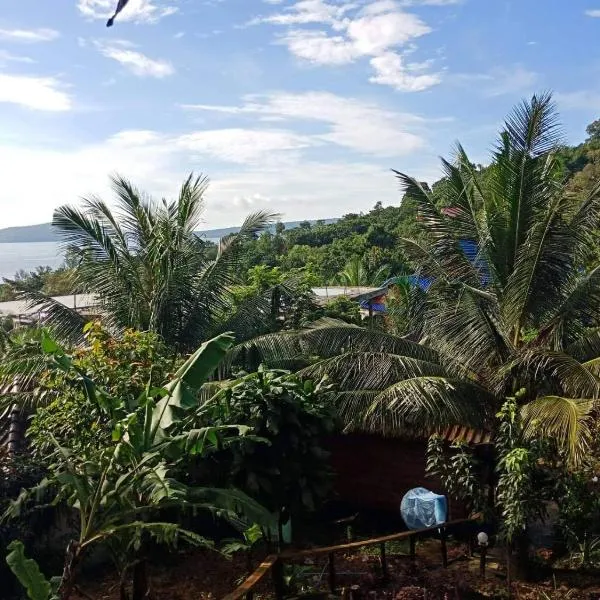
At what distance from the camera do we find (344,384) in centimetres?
819

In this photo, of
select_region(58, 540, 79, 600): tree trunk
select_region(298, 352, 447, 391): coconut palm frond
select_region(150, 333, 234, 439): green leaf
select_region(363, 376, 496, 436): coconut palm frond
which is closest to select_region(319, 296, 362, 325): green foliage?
select_region(298, 352, 447, 391): coconut palm frond

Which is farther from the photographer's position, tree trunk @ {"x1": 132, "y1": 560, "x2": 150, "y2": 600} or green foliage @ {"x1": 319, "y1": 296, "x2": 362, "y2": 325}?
green foliage @ {"x1": 319, "y1": 296, "x2": 362, "y2": 325}

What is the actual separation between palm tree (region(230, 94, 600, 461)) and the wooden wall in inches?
44.0

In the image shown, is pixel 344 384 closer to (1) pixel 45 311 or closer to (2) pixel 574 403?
(2) pixel 574 403

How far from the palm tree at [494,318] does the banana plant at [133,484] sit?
2.42 metres

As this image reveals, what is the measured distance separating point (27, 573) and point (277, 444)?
2.58 metres

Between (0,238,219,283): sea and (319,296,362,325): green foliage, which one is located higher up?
(0,238,219,283): sea

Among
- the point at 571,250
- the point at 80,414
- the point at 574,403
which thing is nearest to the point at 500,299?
the point at 571,250

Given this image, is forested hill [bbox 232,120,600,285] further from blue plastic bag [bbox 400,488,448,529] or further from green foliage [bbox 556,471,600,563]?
green foliage [bbox 556,471,600,563]

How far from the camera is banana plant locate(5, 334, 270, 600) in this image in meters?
4.86

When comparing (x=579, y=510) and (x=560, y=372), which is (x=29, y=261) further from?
(x=579, y=510)

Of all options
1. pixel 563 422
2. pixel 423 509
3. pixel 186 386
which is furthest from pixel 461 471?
pixel 186 386

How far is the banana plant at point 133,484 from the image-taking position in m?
4.86

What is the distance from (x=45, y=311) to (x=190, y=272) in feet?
8.01
